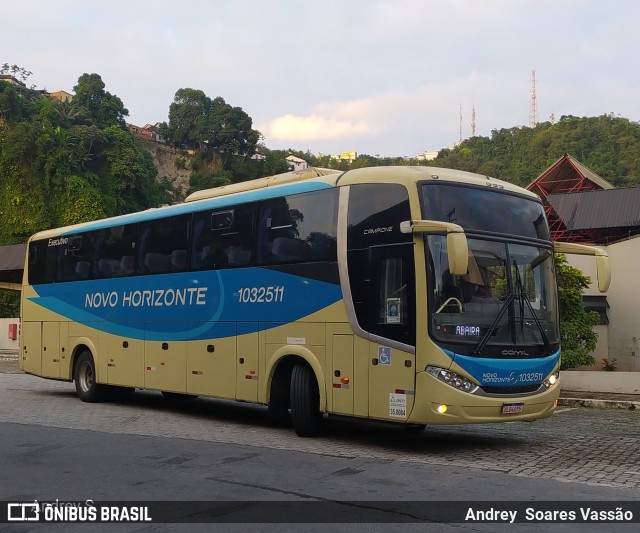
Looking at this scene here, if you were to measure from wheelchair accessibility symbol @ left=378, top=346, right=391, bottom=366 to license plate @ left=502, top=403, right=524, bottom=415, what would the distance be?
5.20ft

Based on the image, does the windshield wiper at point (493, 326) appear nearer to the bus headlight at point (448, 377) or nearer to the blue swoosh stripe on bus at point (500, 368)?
the blue swoosh stripe on bus at point (500, 368)

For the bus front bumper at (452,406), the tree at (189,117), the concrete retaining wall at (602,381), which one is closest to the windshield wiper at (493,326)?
the bus front bumper at (452,406)

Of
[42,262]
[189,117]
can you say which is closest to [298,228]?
[42,262]

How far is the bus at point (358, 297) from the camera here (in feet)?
33.1

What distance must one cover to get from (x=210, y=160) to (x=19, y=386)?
329 ft

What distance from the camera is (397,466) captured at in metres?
9.46

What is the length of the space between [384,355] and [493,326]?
1.48m

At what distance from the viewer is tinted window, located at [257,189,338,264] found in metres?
11.6

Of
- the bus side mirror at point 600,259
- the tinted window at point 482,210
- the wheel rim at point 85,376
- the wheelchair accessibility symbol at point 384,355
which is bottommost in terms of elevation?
the wheel rim at point 85,376

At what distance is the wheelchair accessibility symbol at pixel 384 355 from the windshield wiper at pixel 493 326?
1.15m

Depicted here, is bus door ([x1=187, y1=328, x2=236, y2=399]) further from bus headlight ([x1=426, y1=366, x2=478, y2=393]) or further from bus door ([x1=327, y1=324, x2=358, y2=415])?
bus headlight ([x1=426, y1=366, x2=478, y2=393])

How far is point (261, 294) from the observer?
41.7 feet

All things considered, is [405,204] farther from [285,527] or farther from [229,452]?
[285,527]

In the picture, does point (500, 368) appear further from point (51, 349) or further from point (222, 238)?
point (51, 349)
